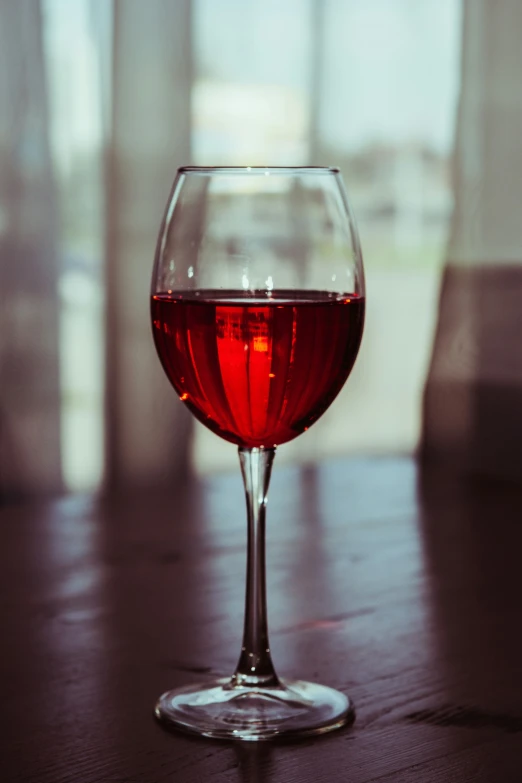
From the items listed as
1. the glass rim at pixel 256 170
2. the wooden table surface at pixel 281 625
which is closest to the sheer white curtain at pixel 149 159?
the wooden table surface at pixel 281 625

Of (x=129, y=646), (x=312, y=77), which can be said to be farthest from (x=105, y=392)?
(x=129, y=646)

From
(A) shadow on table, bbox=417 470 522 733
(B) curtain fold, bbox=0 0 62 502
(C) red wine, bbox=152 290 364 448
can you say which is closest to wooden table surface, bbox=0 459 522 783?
(A) shadow on table, bbox=417 470 522 733

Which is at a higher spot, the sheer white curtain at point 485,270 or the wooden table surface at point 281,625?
the sheer white curtain at point 485,270

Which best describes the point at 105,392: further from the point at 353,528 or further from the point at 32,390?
the point at 353,528

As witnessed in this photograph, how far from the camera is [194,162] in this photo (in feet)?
7.36

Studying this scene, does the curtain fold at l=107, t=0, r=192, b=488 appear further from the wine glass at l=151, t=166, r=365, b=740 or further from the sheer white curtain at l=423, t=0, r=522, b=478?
the wine glass at l=151, t=166, r=365, b=740

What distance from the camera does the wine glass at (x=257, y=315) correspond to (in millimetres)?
732

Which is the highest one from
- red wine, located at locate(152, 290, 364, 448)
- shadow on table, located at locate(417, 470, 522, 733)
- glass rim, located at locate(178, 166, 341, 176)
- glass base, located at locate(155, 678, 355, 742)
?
glass rim, located at locate(178, 166, 341, 176)

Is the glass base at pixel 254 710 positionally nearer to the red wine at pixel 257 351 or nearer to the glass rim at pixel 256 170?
the red wine at pixel 257 351

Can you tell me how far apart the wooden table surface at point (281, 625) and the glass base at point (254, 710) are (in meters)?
0.01

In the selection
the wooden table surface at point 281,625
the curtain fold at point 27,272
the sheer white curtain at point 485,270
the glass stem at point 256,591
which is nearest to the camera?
the wooden table surface at point 281,625

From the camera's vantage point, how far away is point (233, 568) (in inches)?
41.8

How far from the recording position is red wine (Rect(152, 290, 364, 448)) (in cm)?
73

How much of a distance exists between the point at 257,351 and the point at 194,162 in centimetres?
157
